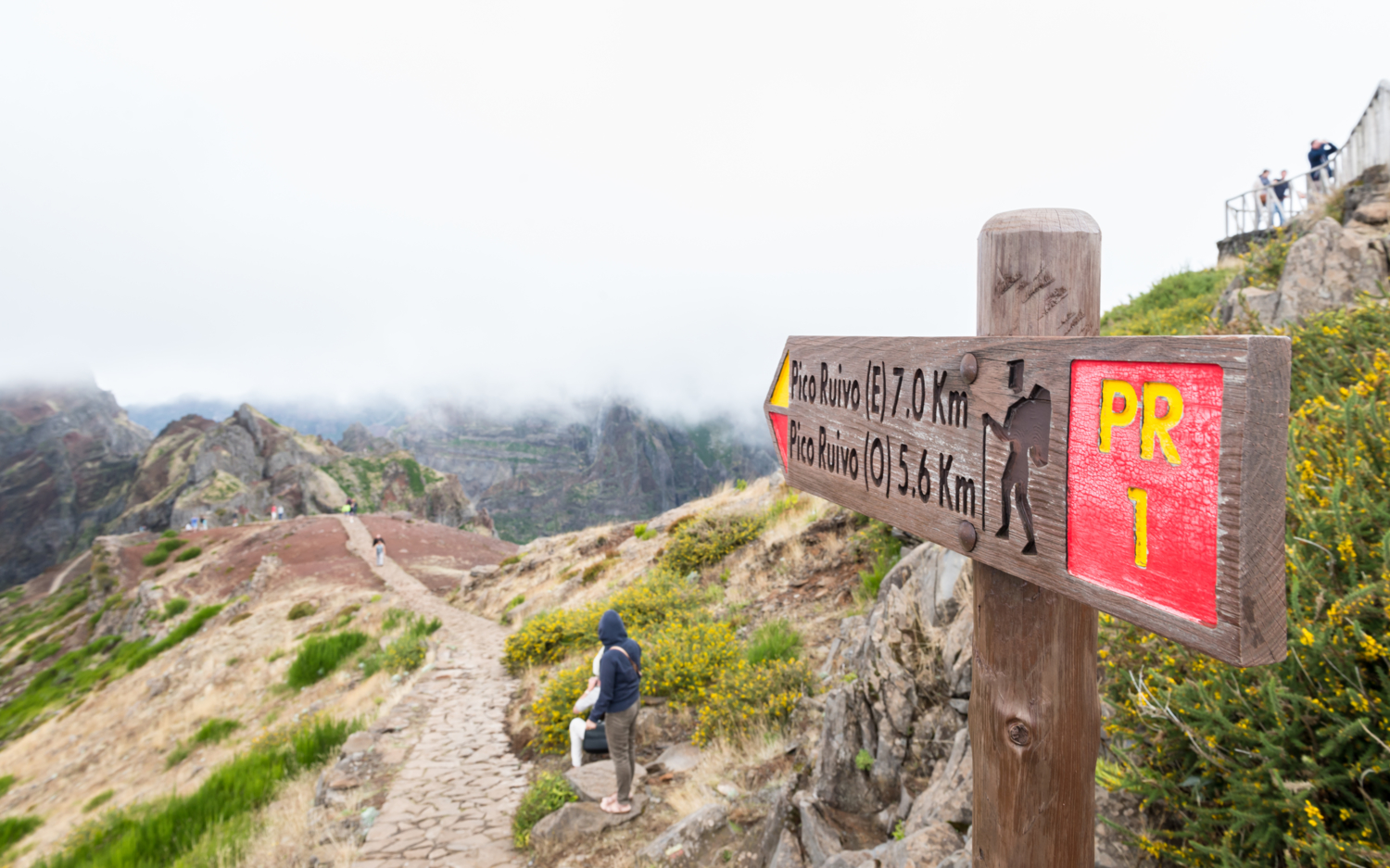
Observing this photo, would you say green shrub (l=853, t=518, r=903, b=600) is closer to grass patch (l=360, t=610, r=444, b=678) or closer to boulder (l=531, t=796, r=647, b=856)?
boulder (l=531, t=796, r=647, b=856)

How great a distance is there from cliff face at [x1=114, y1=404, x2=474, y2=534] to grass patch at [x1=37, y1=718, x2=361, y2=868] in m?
57.9

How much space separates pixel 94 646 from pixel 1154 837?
38219 mm

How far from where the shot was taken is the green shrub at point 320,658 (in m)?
13.4

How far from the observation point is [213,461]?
6875cm

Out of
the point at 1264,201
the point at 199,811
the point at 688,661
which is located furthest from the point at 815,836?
the point at 1264,201

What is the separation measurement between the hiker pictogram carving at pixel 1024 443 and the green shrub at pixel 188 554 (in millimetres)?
40077

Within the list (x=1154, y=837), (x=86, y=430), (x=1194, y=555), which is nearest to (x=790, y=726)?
(x=1154, y=837)

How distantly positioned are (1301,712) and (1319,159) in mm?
17075

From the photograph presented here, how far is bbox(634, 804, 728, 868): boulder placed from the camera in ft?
13.7

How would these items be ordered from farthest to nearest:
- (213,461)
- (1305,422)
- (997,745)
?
1. (213,461)
2. (1305,422)
3. (997,745)

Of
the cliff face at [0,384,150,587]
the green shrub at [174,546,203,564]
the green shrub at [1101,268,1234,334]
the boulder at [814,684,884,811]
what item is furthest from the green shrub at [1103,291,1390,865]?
the cliff face at [0,384,150,587]

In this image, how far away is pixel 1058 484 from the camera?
1217mm

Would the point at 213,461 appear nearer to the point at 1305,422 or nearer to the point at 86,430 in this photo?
the point at 86,430

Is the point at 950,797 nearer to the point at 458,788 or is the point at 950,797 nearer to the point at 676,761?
the point at 676,761
